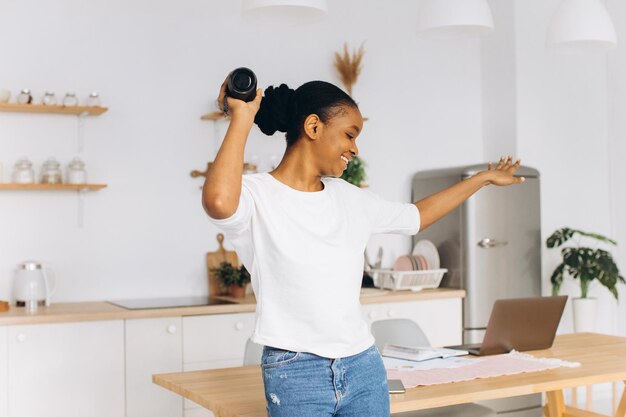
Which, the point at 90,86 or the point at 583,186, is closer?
the point at 90,86

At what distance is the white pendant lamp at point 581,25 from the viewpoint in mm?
3213

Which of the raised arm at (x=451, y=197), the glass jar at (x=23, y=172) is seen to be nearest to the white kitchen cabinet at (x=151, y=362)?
the glass jar at (x=23, y=172)

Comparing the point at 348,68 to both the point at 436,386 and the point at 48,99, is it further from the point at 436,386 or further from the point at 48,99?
the point at 436,386

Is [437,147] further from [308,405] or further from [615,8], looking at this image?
[308,405]

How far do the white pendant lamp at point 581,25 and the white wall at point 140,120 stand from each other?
6.34 feet

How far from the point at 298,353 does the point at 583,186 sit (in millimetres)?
4060

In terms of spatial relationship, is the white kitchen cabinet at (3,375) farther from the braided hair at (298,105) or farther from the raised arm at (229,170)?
the raised arm at (229,170)

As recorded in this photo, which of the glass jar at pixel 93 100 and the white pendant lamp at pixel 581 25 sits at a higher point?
the white pendant lamp at pixel 581 25

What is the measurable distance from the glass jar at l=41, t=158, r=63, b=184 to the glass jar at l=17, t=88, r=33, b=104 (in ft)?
0.97

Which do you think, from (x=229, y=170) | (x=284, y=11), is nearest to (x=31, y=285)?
(x=284, y=11)

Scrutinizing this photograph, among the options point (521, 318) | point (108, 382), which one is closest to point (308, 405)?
point (521, 318)

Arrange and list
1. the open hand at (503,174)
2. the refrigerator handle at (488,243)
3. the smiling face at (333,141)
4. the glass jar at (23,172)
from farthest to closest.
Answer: the refrigerator handle at (488,243) < the glass jar at (23,172) < the open hand at (503,174) < the smiling face at (333,141)

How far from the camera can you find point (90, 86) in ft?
14.3

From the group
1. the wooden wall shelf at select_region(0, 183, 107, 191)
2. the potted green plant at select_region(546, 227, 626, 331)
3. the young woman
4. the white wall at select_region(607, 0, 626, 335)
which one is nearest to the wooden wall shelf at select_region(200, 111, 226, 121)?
the wooden wall shelf at select_region(0, 183, 107, 191)
